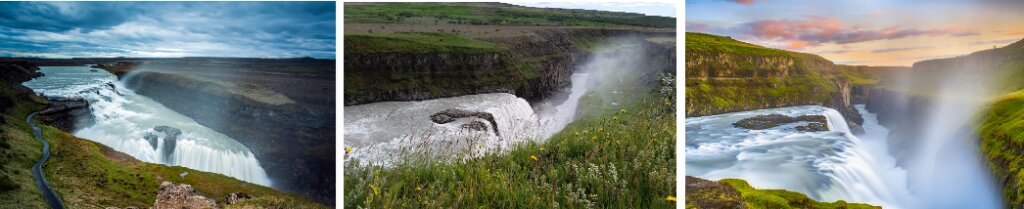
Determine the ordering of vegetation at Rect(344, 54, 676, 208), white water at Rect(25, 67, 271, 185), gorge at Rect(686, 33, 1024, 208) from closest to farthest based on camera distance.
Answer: gorge at Rect(686, 33, 1024, 208) → vegetation at Rect(344, 54, 676, 208) → white water at Rect(25, 67, 271, 185)

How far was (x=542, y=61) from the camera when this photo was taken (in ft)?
15.7

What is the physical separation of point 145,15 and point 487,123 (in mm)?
2502

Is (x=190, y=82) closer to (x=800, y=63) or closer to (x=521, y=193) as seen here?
(x=521, y=193)

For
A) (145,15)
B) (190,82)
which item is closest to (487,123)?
(190,82)

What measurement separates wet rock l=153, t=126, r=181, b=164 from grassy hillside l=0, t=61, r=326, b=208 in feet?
0.23

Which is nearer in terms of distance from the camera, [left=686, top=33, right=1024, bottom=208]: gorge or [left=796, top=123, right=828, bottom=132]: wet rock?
[left=686, top=33, right=1024, bottom=208]: gorge

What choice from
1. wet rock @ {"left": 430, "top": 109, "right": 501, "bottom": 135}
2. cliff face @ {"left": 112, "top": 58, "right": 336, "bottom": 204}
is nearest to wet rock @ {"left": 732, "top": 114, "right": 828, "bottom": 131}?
wet rock @ {"left": 430, "top": 109, "right": 501, "bottom": 135}

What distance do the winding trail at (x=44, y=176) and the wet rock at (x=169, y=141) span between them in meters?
0.69

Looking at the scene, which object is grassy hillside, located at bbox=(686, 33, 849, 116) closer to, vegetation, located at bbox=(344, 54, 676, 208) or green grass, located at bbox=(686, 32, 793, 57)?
green grass, located at bbox=(686, 32, 793, 57)

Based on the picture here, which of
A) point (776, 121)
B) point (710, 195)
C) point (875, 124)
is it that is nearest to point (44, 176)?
point (710, 195)

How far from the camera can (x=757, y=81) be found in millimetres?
4551

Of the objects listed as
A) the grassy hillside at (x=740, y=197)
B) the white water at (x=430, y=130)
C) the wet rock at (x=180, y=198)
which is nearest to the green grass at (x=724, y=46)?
the grassy hillside at (x=740, y=197)

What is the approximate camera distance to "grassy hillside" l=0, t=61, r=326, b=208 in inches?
173

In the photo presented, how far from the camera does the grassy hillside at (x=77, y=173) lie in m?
4.39
